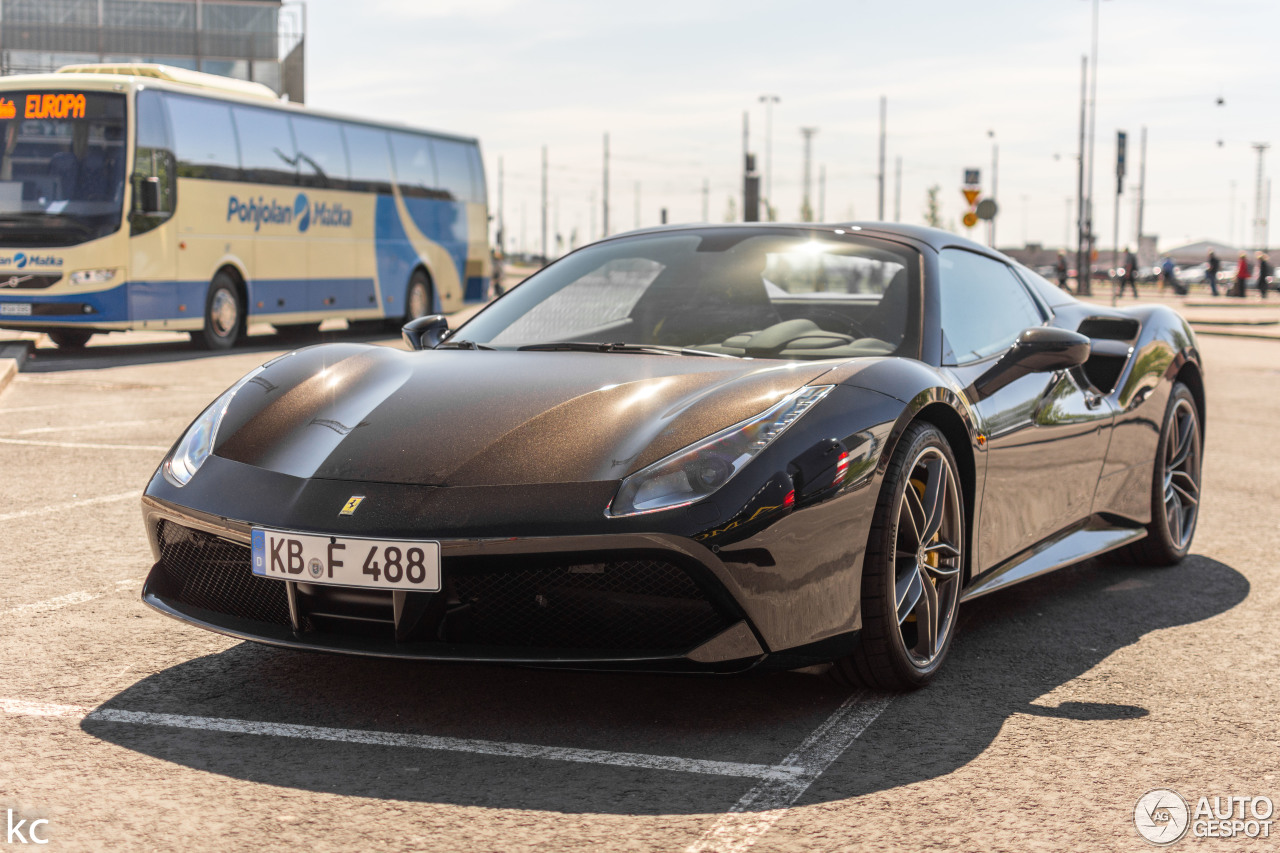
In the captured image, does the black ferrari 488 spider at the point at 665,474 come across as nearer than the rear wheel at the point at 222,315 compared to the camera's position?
Yes

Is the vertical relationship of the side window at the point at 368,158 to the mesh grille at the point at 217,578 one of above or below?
above

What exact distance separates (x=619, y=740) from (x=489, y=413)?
33.4 inches

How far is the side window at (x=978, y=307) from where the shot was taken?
4293 millimetres

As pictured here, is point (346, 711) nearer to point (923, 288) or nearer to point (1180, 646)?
point (923, 288)

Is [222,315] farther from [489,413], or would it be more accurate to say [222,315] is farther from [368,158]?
[489,413]

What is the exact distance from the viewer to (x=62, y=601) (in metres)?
4.48

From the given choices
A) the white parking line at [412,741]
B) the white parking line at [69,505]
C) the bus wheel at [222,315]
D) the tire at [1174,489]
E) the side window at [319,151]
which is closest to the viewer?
the white parking line at [412,741]

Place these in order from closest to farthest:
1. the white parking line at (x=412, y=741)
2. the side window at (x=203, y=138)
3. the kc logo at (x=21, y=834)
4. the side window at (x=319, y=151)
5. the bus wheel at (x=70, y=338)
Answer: the kc logo at (x=21, y=834)
the white parking line at (x=412, y=741)
the side window at (x=203, y=138)
the bus wheel at (x=70, y=338)
the side window at (x=319, y=151)

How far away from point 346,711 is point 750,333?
162 cm

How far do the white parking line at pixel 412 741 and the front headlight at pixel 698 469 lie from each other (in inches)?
20.9

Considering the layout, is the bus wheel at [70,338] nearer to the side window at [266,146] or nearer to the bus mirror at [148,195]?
the bus mirror at [148,195]

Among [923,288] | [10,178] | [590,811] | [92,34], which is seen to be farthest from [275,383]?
[92,34]
